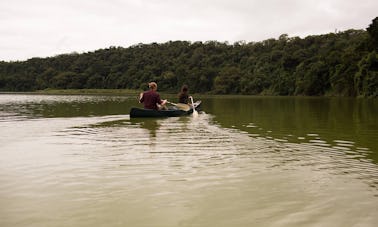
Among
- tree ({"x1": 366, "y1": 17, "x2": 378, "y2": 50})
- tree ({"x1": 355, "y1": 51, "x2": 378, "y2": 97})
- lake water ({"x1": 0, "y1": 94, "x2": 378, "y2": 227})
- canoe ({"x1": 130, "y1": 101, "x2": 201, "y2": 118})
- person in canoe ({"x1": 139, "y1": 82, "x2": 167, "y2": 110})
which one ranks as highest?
tree ({"x1": 366, "y1": 17, "x2": 378, "y2": 50})

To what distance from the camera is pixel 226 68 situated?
10531cm

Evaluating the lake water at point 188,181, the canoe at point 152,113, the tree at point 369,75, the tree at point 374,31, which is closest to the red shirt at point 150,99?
the canoe at point 152,113

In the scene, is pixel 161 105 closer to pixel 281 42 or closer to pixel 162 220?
pixel 162 220

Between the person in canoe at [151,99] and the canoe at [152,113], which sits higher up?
the person in canoe at [151,99]

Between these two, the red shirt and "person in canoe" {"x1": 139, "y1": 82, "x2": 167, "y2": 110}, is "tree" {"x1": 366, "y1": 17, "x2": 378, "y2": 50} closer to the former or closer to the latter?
"person in canoe" {"x1": 139, "y1": 82, "x2": 167, "y2": 110}

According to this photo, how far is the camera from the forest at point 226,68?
63875 millimetres

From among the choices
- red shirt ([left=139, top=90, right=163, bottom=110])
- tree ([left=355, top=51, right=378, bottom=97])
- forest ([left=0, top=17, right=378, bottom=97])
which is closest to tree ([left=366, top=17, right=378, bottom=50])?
forest ([left=0, top=17, right=378, bottom=97])

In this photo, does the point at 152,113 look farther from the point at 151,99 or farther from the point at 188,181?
the point at 188,181

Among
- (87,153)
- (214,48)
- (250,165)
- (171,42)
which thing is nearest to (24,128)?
(87,153)

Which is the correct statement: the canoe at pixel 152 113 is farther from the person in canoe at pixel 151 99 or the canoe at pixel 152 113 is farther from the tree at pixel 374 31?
the tree at pixel 374 31

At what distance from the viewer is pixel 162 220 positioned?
4156 millimetres

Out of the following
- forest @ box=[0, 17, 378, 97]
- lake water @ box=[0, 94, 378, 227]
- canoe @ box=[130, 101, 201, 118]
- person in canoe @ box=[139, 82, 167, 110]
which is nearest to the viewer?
lake water @ box=[0, 94, 378, 227]

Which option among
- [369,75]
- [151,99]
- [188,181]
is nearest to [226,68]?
[369,75]

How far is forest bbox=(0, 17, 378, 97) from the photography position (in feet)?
210
